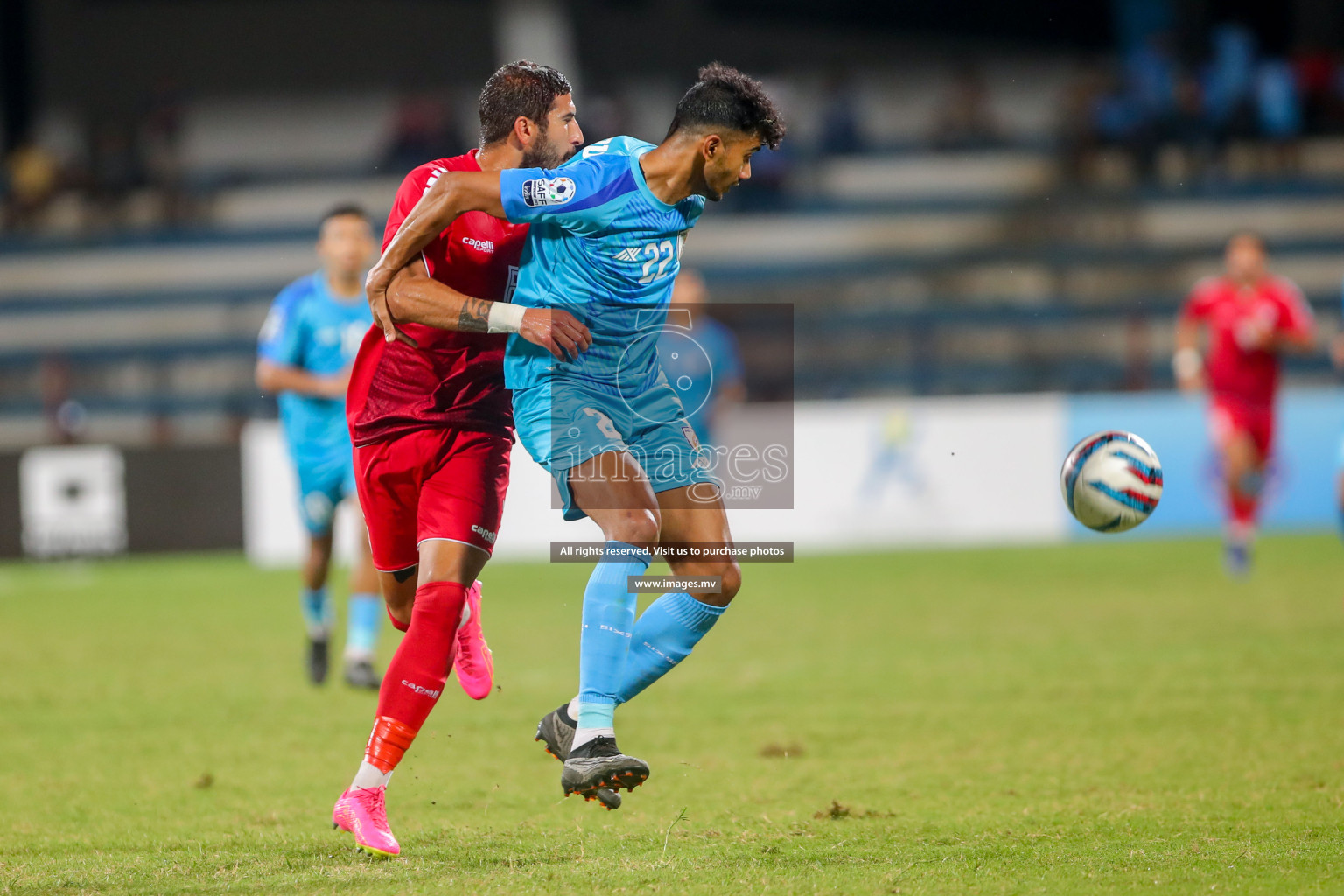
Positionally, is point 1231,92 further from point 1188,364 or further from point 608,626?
point 608,626

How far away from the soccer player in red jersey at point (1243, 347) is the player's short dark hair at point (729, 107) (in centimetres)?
820

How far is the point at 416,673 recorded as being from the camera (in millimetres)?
4227

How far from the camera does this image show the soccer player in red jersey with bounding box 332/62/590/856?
421 centimetres

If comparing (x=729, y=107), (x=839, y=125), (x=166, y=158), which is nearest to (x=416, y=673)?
(x=729, y=107)

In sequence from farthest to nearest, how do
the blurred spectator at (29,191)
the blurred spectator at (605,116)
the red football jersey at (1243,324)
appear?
the blurred spectator at (29,191) < the blurred spectator at (605,116) < the red football jersey at (1243,324)

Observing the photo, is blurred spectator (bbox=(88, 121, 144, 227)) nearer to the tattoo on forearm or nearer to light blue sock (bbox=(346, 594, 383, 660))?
light blue sock (bbox=(346, 594, 383, 660))

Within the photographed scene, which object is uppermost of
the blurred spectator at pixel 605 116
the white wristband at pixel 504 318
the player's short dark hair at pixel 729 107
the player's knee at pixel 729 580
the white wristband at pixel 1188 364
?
the blurred spectator at pixel 605 116

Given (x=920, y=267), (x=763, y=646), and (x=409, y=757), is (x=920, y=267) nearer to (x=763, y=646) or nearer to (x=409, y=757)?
(x=763, y=646)

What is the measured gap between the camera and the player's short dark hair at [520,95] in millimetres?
4461

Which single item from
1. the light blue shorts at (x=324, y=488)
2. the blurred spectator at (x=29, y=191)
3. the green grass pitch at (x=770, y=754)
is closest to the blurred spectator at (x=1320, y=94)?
the green grass pitch at (x=770, y=754)

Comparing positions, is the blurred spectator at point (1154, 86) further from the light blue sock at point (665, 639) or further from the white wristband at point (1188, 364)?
the light blue sock at point (665, 639)

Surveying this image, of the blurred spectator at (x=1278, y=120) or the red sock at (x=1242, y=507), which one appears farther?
the blurred spectator at (x=1278, y=120)

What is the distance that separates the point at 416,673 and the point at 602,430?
2.87ft

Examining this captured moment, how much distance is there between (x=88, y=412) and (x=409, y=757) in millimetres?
12542
